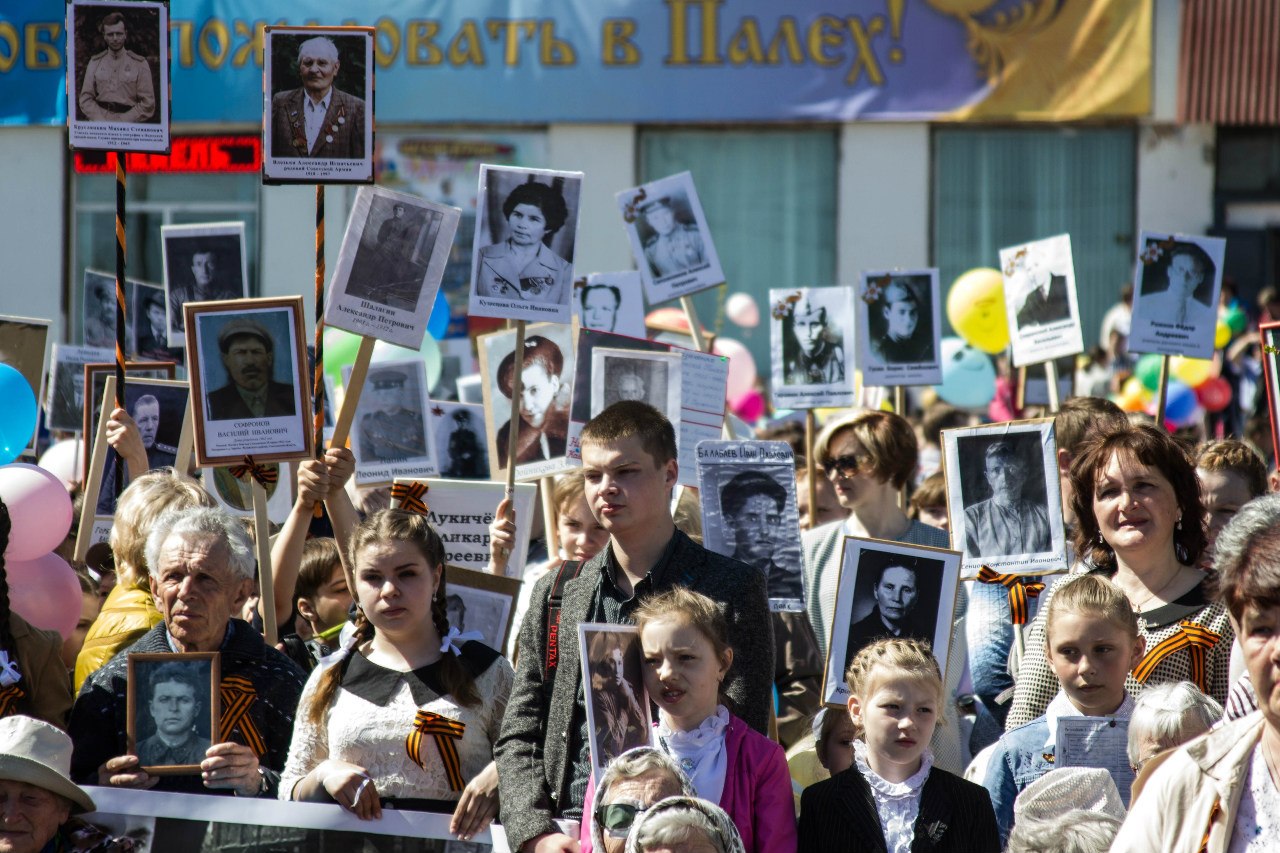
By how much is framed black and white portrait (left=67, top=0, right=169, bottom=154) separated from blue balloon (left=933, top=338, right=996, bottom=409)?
270 inches

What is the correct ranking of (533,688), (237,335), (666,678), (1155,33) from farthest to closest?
(1155,33) → (237,335) → (533,688) → (666,678)

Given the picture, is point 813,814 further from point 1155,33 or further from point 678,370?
point 1155,33

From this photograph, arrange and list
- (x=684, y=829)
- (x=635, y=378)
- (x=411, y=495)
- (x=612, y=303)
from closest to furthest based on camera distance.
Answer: (x=684, y=829)
(x=411, y=495)
(x=635, y=378)
(x=612, y=303)

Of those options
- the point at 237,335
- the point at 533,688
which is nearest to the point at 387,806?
the point at 533,688

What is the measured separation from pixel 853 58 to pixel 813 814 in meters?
13.3

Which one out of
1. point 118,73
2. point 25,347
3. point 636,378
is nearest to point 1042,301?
point 636,378

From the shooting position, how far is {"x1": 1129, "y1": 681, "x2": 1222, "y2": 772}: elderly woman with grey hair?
338 centimetres

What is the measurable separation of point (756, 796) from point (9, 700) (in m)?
1.77

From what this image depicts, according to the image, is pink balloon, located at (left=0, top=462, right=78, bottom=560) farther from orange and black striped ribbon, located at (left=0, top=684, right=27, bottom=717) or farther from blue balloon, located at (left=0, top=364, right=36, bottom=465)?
orange and black striped ribbon, located at (left=0, top=684, right=27, bottom=717)

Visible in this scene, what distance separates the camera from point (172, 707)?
12.1 feet

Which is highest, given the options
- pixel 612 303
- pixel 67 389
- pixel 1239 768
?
pixel 612 303

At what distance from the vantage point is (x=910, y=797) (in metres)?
3.39

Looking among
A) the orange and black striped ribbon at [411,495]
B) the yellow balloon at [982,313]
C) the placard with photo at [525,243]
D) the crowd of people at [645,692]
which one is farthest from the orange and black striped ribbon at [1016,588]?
the yellow balloon at [982,313]

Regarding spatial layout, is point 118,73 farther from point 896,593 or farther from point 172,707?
point 896,593
